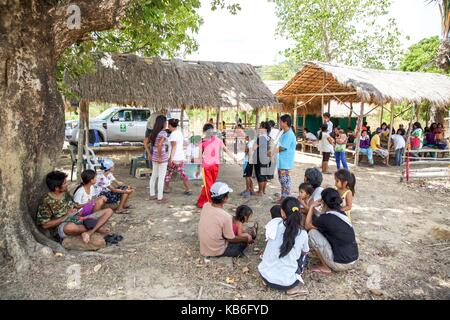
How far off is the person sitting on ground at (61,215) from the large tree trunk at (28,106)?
16cm

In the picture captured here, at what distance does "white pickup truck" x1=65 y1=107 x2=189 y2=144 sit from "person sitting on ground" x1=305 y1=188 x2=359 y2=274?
11459mm

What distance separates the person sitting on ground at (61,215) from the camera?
4.23 meters

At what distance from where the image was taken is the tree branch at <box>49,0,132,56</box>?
13.7 ft

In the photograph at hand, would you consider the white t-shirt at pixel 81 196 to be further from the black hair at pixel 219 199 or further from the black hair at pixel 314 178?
the black hair at pixel 314 178

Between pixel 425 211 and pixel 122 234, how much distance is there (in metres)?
6.10

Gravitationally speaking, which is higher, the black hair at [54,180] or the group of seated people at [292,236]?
the black hair at [54,180]

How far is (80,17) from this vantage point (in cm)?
429

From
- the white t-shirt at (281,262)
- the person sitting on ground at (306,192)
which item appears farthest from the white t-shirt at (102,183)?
the white t-shirt at (281,262)

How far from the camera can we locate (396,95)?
37.4 ft

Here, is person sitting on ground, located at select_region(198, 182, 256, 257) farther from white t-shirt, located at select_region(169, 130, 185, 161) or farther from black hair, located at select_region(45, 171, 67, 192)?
white t-shirt, located at select_region(169, 130, 185, 161)

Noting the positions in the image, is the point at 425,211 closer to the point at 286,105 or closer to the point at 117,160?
the point at 117,160

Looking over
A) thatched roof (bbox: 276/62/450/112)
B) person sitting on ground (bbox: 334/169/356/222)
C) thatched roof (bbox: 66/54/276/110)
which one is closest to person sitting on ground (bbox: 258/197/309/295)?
person sitting on ground (bbox: 334/169/356/222)

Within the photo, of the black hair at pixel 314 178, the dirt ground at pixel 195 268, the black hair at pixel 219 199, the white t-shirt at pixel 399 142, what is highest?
the white t-shirt at pixel 399 142
